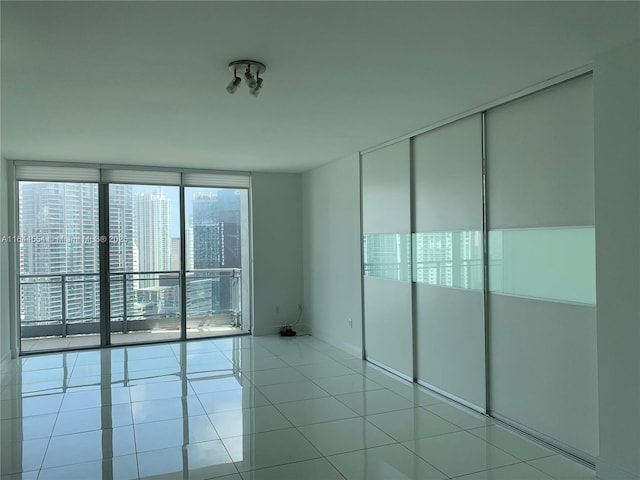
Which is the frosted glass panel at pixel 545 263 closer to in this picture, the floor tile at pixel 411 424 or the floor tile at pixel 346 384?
the floor tile at pixel 411 424

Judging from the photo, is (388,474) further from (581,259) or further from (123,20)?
(123,20)

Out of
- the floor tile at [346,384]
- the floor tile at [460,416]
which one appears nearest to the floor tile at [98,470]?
the floor tile at [346,384]

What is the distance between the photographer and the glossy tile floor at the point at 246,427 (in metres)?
3.03

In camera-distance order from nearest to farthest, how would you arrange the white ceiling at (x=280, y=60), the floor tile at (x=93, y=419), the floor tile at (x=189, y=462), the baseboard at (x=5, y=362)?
the white ceiling at (x=280, y=60)
the floor tile at (x=189, y=462)
the floor tile at (x=93, y=419)
the baseboard at (x=5, y=362)

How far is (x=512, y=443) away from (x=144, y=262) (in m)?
5.44

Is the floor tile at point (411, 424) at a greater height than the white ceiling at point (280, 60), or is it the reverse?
the white ceiling at point (280, 60)

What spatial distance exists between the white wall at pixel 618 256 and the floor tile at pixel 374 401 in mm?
1663

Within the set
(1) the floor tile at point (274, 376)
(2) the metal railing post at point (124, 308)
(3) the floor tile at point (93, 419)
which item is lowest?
(1) the floor tile at point (274, 376)

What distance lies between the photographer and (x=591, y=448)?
300 centimetres

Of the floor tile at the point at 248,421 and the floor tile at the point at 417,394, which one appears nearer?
the floor tile at the point at 248,421

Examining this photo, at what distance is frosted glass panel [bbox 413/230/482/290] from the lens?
13.1 feet

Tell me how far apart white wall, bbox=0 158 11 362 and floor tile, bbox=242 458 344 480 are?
4351 millimetres

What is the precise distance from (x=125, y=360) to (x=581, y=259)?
514cm

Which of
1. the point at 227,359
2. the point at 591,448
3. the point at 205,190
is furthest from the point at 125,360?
the point at 591,448
